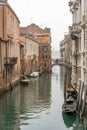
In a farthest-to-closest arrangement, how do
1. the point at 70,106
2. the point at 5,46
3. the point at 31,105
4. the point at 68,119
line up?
1. the point at 5,46
2. the point at 31,105
3. the point at 70,106
4. the point at 68,119

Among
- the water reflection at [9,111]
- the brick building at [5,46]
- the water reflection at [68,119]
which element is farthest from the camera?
the brick building at [5,46]

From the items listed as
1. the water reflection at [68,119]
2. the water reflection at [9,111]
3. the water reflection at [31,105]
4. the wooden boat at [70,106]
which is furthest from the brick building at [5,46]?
the water reflection at [68,119]

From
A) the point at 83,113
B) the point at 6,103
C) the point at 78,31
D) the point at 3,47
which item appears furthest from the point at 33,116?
the point at 3,47

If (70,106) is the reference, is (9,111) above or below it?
below

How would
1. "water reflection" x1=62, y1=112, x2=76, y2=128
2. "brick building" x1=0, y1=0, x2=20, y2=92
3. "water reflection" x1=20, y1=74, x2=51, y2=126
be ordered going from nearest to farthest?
1. "water reflection" x1=62, y1=112, x2=76, y2=128
2. "water reflection" x1=20, y1=74, x2=51, y2=126
3. "brick building" x1=0, y1=0, x2=20, y2=92

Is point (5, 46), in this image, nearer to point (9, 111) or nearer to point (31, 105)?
point (31, 105)

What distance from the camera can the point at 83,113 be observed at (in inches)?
625

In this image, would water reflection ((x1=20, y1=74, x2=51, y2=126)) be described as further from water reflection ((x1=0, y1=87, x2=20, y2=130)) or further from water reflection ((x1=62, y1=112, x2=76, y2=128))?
water reflection ((x1=62, y1=112, x2=76, y2=128))

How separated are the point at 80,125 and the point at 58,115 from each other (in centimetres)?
240

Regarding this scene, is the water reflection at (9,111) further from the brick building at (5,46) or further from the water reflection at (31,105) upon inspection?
the brick building at (5,46)

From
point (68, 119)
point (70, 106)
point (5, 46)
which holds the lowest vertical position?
point (68, 119)

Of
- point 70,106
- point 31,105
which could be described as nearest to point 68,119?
point 70,106

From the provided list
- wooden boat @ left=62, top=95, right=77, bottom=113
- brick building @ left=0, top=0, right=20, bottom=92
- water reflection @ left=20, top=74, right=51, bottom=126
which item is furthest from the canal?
brick building @ left=0, top=0, right=20, bottom=92

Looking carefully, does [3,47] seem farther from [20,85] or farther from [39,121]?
[39,121]
